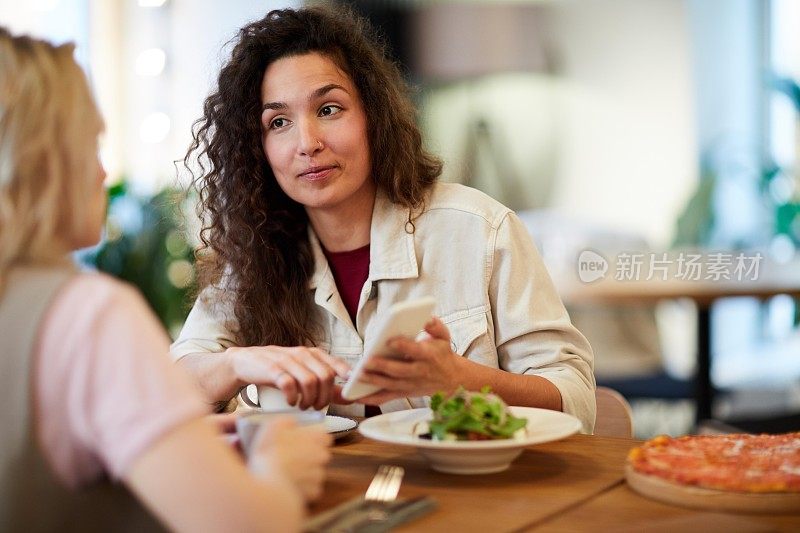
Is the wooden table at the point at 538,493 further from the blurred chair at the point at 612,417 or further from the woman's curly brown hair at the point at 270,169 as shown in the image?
the woman's curly brown hair at the point at 270,169

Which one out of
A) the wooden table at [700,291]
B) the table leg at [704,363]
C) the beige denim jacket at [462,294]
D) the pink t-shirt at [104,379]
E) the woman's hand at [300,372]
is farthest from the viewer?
the table leg at [704,363]

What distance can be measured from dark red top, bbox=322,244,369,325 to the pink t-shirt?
1203mm

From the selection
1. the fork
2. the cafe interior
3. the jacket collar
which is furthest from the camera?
the cafe interior

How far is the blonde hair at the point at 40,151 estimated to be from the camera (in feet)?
3.18

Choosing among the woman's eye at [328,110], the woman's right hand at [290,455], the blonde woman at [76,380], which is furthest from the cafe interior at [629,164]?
the blonde woman at [76,380]

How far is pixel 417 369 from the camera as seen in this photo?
148 cm

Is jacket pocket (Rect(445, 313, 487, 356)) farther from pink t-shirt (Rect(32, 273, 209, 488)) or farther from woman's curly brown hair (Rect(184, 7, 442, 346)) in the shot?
pink t-shirt (Rect(32, 273, 209, 488))

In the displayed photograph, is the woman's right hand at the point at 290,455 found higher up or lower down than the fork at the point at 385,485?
higher up

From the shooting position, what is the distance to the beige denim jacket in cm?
196

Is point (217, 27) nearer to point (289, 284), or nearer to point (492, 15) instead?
point (492, 15)

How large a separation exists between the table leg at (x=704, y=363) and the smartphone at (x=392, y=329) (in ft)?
9.62

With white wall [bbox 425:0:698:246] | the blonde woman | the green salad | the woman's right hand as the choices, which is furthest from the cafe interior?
the blonde woman

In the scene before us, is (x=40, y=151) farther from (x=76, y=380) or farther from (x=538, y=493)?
(x=538, y=493)

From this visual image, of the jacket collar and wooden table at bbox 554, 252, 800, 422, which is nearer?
the jacket collar
